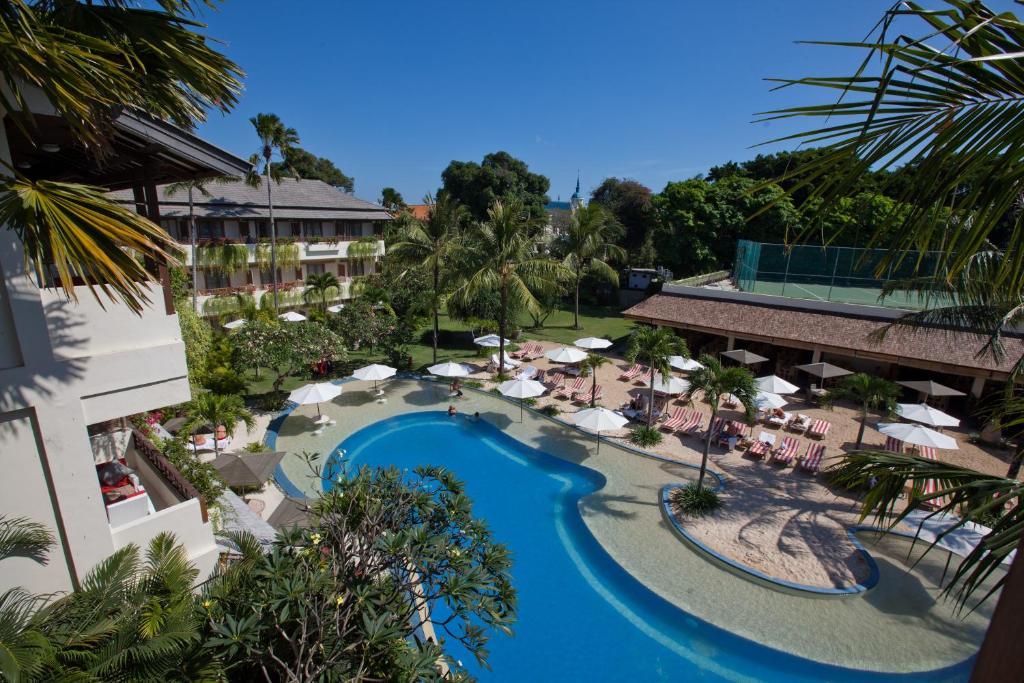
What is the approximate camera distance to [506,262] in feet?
72.8

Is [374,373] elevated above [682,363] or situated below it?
below

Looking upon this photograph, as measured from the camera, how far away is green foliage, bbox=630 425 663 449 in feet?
56.3

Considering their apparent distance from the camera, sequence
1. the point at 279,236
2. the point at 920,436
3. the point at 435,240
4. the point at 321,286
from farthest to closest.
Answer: the point at 321,286
the point at 279,236
the point at 435,240
the point at 920,436

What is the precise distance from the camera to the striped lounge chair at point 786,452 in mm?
15891

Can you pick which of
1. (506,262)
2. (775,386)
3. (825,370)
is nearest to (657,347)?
(775,386)

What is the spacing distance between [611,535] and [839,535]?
5588mm

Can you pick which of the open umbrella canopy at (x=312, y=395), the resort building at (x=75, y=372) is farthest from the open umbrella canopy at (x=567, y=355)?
the resort building at (x=75, y=372)

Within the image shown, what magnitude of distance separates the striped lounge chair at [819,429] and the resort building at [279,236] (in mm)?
26262

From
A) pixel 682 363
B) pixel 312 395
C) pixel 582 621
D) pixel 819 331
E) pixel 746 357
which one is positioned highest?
pixel 819 331

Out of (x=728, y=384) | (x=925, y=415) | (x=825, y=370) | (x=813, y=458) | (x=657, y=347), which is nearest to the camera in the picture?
(x=728, y=384)

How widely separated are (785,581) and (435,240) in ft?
61.6

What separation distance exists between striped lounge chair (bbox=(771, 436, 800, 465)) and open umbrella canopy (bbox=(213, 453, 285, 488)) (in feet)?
48.7

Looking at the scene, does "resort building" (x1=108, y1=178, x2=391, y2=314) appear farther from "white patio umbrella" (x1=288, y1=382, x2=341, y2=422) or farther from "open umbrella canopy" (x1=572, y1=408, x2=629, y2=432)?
"open umbrella canopy" (x1=572, y1=408, x2=629, y2=432)

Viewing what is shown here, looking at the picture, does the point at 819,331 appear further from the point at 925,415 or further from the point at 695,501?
the point at 695,501
